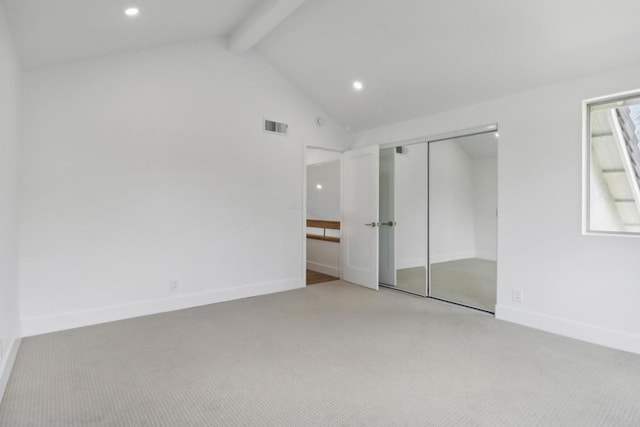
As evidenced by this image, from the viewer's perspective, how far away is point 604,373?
2.42 metres

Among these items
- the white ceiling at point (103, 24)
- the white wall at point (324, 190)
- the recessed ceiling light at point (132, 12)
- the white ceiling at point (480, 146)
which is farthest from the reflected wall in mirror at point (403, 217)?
the recessed ceiling light at point (132, 12)

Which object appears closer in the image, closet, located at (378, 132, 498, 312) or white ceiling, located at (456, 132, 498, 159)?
white ceiling, located at (456, 132, 498, 159)

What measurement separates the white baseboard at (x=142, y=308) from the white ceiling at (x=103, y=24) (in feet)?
7.52

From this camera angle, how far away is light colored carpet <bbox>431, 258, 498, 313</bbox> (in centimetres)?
421

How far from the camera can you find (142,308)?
366 cm

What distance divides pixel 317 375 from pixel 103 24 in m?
3.15

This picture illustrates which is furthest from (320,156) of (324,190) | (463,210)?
(463,210)

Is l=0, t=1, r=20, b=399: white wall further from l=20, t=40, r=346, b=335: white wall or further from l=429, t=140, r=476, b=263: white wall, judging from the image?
l=429, t=140, r=476, b=263: white wall

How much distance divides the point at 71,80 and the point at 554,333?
510 cm

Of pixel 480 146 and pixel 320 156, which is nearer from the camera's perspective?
pixel 480 146

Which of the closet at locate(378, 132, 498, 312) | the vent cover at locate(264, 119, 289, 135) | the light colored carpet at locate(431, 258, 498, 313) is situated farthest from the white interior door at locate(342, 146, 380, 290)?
the vent cover at locate(264, 119, 289, 135)

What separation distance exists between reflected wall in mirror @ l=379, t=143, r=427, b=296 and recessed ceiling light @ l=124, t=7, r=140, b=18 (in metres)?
3.39

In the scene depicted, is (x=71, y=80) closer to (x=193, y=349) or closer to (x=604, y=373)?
(x=193, y=349)

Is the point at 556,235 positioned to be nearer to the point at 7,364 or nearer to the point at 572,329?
the point at 572,329
